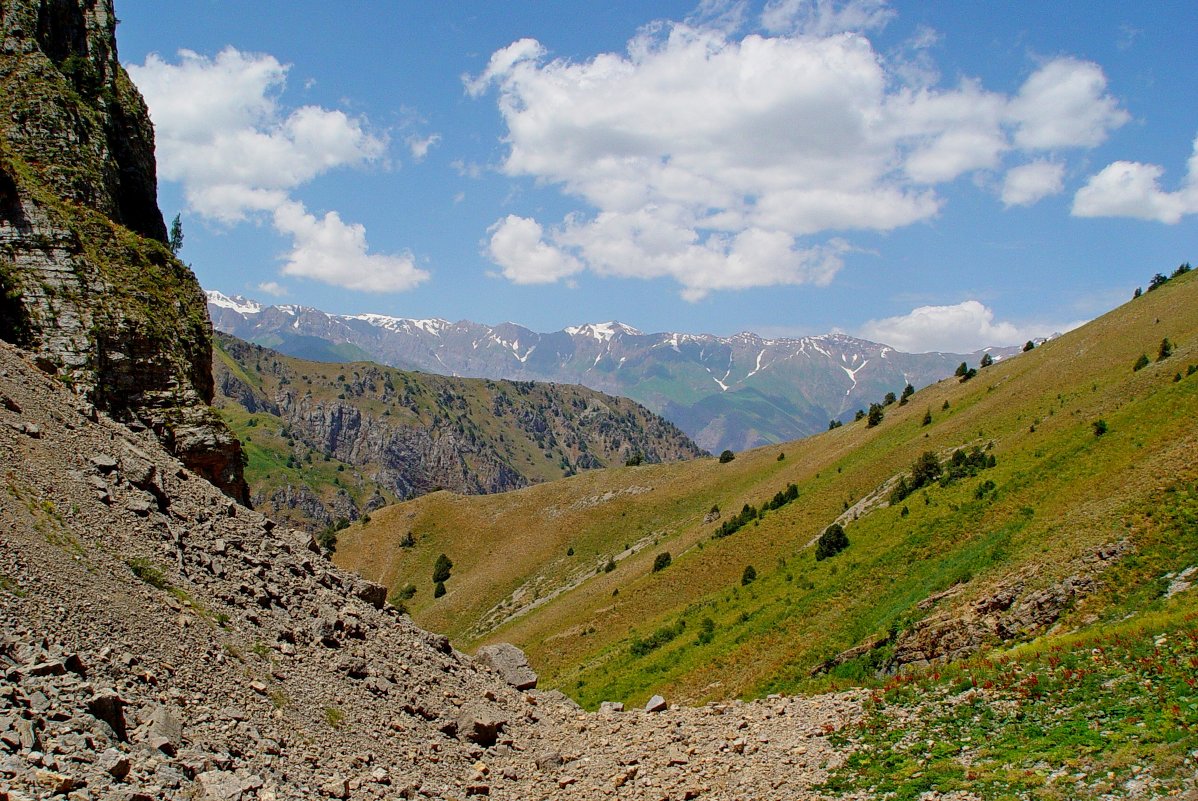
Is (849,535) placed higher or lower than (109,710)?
lower

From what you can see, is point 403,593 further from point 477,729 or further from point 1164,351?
point 1164,351

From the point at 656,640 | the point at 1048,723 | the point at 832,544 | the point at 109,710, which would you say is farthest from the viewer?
the point at 656,640

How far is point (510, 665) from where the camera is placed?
28.2 metres

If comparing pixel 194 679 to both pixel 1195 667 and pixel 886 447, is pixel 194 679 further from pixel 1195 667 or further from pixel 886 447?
pixel 886 447

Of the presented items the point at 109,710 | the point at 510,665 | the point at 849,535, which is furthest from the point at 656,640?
the point at 109,710

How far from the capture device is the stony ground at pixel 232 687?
38.9 ft

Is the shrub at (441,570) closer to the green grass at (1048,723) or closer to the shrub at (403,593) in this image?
the shrub at (403,593)

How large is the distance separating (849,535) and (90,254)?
44.3 metres

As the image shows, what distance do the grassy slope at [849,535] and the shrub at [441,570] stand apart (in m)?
2.01

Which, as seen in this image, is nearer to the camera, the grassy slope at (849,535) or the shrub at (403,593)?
the grassy slope at (849,535)

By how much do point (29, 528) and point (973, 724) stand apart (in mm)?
21935

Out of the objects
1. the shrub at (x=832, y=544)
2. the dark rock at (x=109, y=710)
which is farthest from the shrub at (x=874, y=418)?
the dark rock at (x=109, y=710)

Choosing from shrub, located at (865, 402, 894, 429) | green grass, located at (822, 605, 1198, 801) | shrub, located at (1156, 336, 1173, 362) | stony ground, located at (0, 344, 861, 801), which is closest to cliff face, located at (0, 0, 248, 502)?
stony ground, located at (0, 344, 861, 801)

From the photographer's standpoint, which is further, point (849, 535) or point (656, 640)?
point (849, 535)
